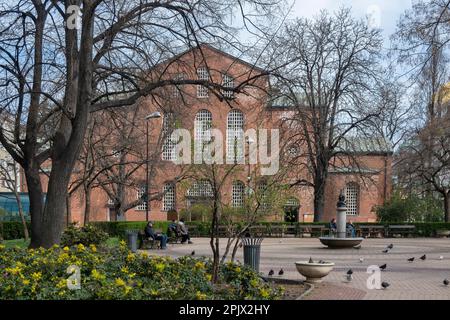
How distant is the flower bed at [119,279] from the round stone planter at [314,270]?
2936mm

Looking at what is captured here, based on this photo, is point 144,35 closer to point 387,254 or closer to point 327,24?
point 387,254

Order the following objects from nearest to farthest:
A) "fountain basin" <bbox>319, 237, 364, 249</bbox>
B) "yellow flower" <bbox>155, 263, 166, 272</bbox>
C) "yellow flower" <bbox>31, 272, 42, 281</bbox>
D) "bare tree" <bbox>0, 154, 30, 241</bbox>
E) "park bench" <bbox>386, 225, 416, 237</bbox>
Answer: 1. "yellow flower" <bbox>31, 272, 42, 281</bbox>
2. "yellow flower" <bbox>155, 263, 166, 272</bbox>
3. "fountain basin" <bbox>319, 237, 364, 249</bbox>
4. "bare tree" <bbox>0, 154, 30, 241</bbox>
5. "park bench" <bbox>386, 225, 416, 237</bbox>

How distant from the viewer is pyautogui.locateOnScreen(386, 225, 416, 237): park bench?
43050 millimetres

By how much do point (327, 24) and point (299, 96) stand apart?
6.74 m

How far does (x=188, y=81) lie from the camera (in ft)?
51.8

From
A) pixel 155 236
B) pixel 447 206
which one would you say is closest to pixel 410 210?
pixel 447 206

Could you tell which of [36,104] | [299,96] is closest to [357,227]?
[299,96]

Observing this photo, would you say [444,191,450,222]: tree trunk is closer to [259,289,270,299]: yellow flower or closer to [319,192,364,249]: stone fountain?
[319,192,364,249]: stone fountain

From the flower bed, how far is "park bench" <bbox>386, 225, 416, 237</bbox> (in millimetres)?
33281

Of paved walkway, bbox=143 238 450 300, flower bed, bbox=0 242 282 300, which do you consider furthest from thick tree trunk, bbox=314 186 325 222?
flower bed, bbox=0 242 282 300

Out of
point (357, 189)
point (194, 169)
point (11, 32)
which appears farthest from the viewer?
point (357, 189)

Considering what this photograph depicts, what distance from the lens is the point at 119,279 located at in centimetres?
856

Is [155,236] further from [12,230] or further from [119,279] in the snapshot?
[119,279]

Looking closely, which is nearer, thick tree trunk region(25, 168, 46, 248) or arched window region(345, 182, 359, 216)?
thick tree trunk region(25, 168, 46, 248)
